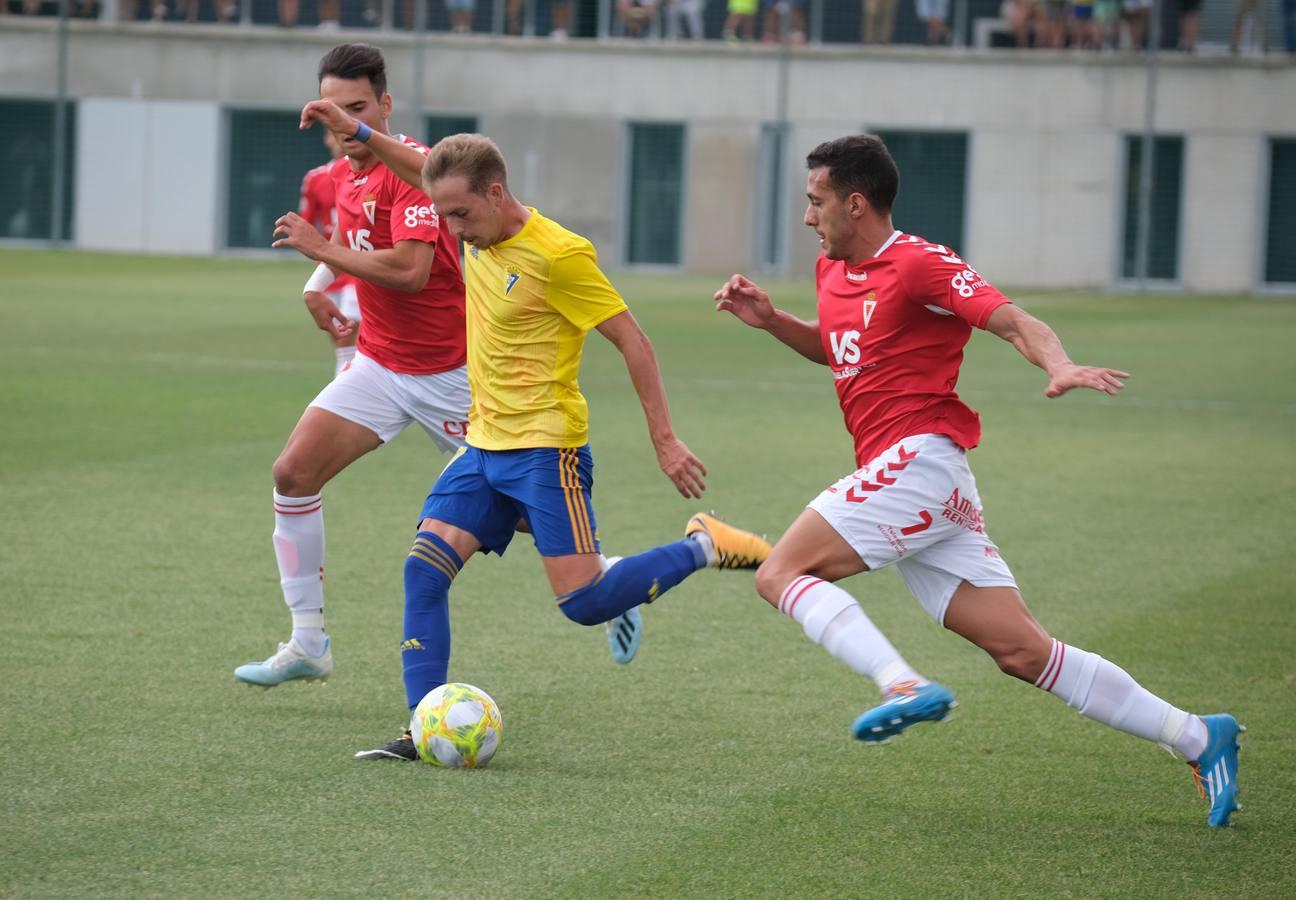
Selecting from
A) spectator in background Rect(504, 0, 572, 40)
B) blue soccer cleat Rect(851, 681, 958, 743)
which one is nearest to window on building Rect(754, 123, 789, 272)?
spectator in background Rect(504, 0, 572, 40)

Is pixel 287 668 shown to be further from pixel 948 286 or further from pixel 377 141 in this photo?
pixel 948 286

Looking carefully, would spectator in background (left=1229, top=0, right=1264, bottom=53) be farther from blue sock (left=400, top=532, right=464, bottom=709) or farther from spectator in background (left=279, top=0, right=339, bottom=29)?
blue sock (left=400, top=532, right=464, bottom=709)

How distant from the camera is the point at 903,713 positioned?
4.55 m

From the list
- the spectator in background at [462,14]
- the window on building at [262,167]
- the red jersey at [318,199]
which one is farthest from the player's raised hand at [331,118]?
the spectator in background at [462,14]

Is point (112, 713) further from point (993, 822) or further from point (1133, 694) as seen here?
point (1133, 694)

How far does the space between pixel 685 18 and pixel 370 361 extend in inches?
1392

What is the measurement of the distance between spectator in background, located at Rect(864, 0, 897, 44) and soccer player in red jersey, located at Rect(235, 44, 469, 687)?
3388 cm

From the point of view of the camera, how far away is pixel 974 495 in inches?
209

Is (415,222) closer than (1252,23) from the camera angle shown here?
Yes

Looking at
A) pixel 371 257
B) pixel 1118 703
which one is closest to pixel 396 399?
pixel 371 257

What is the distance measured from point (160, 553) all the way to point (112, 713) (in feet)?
9.65

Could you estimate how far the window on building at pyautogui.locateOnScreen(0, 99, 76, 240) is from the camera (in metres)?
41.3

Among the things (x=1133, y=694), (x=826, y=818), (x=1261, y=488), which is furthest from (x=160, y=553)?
(x=1261, y=488)

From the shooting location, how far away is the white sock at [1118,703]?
5.17 m
